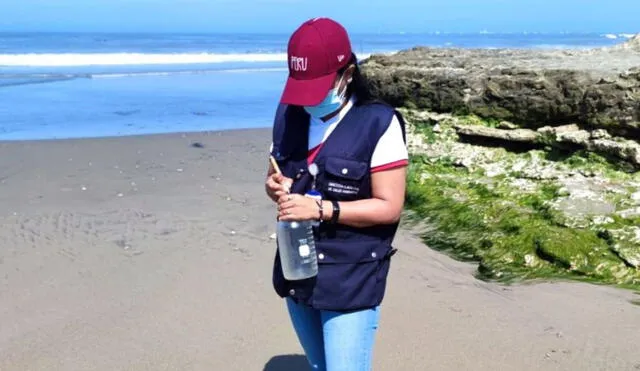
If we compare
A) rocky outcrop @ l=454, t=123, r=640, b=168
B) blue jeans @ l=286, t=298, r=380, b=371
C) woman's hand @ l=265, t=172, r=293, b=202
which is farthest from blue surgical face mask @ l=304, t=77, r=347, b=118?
rocky outcrop @ l=454, t=123, r=640, b=168

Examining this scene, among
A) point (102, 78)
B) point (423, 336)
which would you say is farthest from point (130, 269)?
point (102, 78)

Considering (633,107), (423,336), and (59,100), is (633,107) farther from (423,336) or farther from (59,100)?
(59,100)

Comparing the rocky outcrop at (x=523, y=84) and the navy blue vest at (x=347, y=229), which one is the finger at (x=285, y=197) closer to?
the navy blue vest at (x=347, y=229)

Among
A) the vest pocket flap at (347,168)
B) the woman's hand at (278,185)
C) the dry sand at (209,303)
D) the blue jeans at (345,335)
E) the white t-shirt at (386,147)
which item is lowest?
the dry sand at (209,303)

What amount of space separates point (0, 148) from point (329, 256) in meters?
9.19

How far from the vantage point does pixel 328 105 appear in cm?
262

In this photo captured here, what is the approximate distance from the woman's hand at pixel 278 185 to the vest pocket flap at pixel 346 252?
0.22 meters

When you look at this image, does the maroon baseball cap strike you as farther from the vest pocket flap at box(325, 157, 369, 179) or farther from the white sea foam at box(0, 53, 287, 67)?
the white sea foam at box(0, 53, 287, 67)

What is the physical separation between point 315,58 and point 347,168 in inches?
15.0

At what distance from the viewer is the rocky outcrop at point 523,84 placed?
6723 mm

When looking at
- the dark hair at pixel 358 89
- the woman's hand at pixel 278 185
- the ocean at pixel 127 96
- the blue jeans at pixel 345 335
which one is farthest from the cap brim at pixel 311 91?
the ocean at pixel 127 96

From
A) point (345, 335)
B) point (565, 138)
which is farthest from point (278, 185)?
point (565, 138)

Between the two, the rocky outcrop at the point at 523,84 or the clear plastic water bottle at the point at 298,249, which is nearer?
the clear plastic water bottle at the point at 298,249

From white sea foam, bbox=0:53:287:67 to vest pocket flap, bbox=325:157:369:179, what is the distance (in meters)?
28.3
